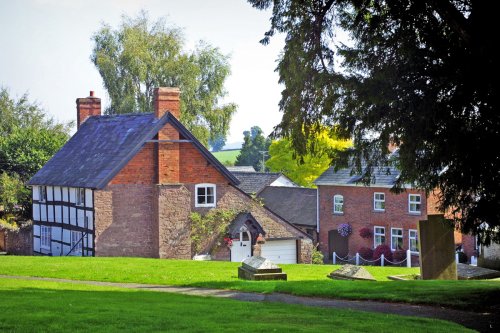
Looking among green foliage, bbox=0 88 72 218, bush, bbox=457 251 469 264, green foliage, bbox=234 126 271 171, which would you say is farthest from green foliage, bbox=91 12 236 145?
green foliage, bbox=234 126 271 171

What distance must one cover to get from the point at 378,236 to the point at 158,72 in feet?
73.2

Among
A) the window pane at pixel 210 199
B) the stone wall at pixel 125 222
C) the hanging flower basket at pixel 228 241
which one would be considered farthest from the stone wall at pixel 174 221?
the hanging flower basket at pixel 228 241

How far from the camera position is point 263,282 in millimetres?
25297

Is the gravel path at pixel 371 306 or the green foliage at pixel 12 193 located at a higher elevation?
the green foliage at pixel 12 193

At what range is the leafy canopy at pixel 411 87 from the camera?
18.1m

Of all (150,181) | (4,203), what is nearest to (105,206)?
(150,181)

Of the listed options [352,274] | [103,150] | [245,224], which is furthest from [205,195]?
[352,274]

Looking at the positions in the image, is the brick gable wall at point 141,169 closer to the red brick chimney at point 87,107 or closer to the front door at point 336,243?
the red brick chimney at point 87,107

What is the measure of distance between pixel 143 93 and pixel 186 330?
2088 inches

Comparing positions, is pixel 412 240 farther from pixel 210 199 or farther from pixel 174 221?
pixel 174 221

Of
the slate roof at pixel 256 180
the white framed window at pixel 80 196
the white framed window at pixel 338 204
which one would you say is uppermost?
the slate roof at pixel 256 180

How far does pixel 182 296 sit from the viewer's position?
72.0 ft

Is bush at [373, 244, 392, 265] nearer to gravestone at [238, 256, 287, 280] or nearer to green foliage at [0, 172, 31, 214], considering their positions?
green foliage at [0, 172, 31, 214]

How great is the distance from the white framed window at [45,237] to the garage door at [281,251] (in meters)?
13.8
